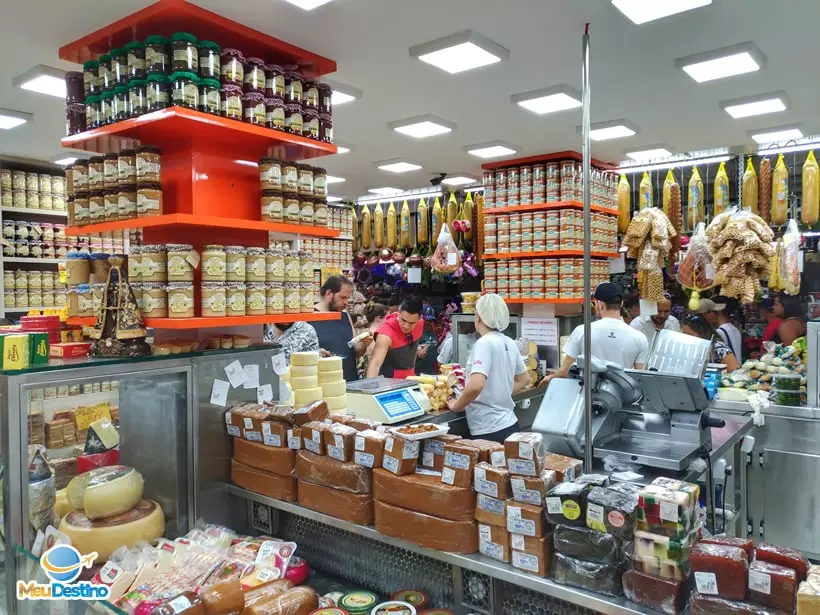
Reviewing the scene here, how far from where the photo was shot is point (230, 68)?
3162 mm

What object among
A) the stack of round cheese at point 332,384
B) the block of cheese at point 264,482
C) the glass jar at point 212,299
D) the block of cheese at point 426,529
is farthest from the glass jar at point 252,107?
the block of cheese at point 426,529

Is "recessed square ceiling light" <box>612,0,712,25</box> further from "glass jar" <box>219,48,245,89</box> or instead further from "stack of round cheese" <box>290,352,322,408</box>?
"stack of round cheese" <box>290,352,322,408</box>

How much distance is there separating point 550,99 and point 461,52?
1.26 metres

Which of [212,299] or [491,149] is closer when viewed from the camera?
[212,299]

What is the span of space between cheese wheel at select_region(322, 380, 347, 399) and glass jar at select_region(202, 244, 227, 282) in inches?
36.1

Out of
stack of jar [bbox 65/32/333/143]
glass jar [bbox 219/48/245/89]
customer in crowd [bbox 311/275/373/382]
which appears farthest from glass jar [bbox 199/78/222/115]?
customer in crowd [bbox 311/275/373/382]

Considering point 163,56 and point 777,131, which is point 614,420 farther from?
point 777,131

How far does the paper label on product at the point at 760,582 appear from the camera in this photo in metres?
1.52

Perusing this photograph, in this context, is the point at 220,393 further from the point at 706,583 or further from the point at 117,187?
the point at 706,583

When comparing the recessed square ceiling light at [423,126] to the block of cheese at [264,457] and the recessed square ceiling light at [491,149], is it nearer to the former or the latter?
the recessed square ceiling light at [491,149]

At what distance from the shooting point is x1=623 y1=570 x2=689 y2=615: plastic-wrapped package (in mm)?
1647

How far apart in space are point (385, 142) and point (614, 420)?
3.98 m

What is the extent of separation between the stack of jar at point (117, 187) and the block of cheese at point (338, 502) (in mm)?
1544

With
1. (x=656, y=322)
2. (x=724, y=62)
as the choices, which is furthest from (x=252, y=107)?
(x=656, y=322)
